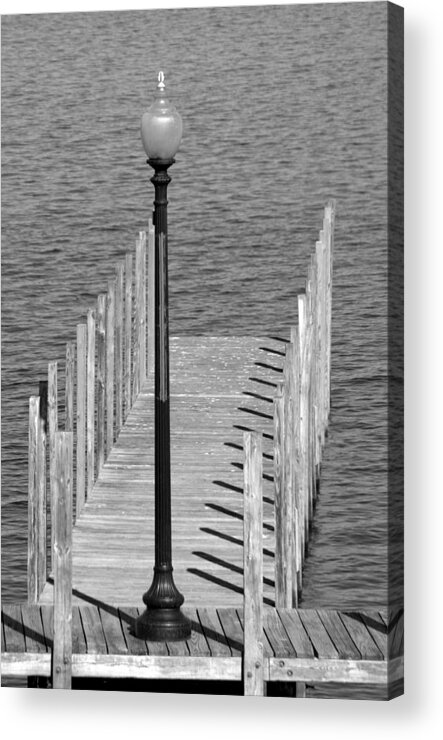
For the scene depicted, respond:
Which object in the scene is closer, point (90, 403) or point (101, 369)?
point (90, 403)

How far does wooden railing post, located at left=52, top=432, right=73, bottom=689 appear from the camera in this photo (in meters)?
17.2

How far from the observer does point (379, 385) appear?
1841 cm

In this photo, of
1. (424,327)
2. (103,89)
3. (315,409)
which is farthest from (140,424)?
(424,327)

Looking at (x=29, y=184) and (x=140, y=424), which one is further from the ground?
(x=29, y=184)

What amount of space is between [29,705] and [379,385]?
2.90m

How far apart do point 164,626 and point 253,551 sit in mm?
723

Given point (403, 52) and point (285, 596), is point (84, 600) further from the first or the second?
point (403, 52)

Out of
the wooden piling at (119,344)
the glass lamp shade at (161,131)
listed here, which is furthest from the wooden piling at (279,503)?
the wooden piling at (119,344)

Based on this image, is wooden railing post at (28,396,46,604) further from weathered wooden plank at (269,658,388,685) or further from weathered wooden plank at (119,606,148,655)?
weathered wooden plank at (269,658,388,685)

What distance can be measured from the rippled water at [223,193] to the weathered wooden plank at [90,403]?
43 centimetres

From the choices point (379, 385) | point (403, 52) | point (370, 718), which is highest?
point (403, 52)

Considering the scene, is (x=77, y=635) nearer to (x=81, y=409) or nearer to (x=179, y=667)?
(x=179, y=667)

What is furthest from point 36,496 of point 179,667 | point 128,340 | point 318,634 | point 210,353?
point 210,353

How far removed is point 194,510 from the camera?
20.0 metres
